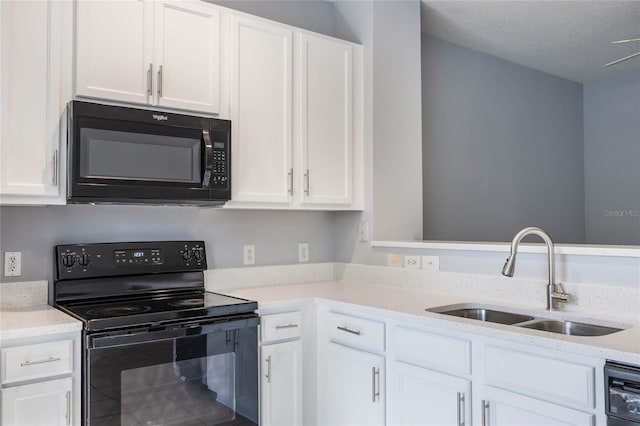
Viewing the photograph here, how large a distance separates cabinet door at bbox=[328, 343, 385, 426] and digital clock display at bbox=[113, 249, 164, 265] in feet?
3.14

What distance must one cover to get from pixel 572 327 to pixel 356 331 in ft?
2.92

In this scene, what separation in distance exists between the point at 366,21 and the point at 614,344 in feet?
7.53

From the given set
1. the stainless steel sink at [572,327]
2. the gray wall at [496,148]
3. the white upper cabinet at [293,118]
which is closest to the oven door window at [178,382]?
the white upper cabinet at [293,118]

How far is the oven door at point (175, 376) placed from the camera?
1918 millimetres

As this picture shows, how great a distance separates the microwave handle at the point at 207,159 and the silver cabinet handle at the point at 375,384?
3.70ft

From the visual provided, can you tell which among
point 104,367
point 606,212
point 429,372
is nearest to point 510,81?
point 606,212

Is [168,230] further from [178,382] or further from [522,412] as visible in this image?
[522,412]

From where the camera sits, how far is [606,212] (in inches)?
204

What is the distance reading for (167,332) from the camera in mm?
2074

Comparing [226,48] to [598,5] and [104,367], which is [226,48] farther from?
[598,5]

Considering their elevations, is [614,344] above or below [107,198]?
below

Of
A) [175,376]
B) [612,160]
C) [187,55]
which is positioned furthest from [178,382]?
[612,160]

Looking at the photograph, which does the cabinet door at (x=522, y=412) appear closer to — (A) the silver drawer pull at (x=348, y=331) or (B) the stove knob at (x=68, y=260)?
(A) the silver drawer pull at (x=348, y=331)

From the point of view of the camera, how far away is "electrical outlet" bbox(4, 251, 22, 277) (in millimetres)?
2252
